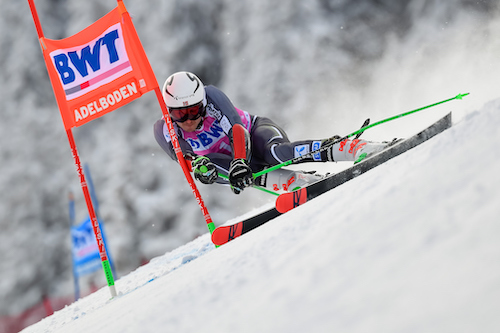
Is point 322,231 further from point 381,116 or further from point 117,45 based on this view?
point 381,116

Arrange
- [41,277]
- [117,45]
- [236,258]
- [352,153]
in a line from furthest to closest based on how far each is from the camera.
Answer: [41,277], [117,45], [352,153], [236,258]

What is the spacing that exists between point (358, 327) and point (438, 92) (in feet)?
46.3

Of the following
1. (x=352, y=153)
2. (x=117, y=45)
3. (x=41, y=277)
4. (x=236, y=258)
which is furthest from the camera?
(x=41, y=277)

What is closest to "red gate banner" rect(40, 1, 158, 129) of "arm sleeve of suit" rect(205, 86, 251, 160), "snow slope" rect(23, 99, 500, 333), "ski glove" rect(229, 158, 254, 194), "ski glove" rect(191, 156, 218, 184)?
"arm sleeve of suit" rect(205, 86, 251, 160)

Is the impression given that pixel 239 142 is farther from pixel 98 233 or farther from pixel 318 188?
pixel 98 233

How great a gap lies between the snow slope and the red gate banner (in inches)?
109

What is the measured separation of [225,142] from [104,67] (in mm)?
1422

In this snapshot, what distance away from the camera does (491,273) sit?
794mm

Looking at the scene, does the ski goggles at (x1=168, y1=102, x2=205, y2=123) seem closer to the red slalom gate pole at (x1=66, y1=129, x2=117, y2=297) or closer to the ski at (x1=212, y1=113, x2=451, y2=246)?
the red slalom gate pole at (x1=66, y1=129, x2=117, y2=297)

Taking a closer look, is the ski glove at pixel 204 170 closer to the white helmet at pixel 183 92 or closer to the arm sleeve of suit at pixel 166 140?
the arm sleeve of suit at pixel 166 140

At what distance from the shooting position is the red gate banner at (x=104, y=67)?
13.5 feet

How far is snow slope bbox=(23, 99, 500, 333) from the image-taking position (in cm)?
82

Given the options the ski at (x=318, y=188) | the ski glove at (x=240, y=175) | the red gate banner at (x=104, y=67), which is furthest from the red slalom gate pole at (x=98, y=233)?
the ski at (x=318, y=188)

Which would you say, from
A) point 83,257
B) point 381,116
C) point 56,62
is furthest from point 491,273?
point 381,116
